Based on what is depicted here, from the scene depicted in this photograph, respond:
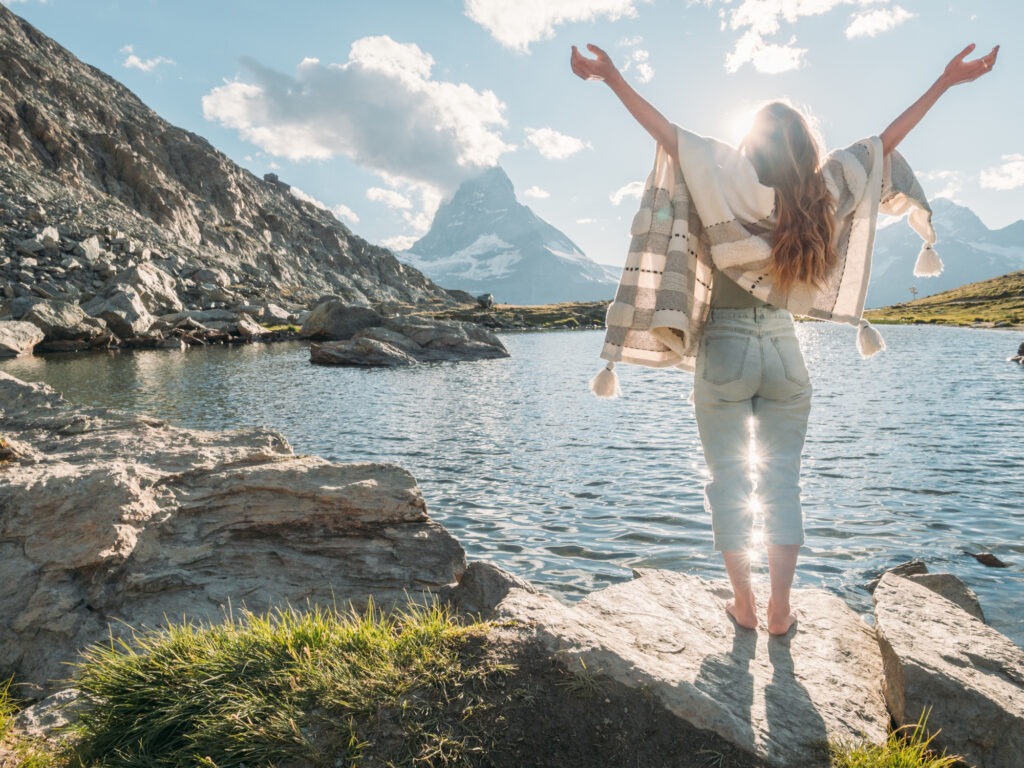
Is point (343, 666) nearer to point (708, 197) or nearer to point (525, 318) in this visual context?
point (708, 197)

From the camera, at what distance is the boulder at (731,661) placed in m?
3.86

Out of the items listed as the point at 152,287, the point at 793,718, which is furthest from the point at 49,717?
the point at 152,287

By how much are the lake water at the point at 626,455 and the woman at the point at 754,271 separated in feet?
13.0

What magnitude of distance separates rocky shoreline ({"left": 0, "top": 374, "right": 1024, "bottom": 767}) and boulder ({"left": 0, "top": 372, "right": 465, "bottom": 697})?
0.02 meters

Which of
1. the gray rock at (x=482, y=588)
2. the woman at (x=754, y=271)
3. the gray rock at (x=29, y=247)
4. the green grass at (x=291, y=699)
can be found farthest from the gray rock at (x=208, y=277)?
the woman at (x=754, y=271)

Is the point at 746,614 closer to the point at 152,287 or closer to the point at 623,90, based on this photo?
the point at 623,90

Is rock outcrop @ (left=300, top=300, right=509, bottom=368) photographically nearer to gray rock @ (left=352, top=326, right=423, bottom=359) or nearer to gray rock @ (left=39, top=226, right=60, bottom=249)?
gray rock @ (left=352, top=326, right=423, bottom=359)

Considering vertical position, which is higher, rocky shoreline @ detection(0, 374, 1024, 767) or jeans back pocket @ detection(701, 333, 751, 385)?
jeans back pocket @ detection(701, 333, 751, 385)

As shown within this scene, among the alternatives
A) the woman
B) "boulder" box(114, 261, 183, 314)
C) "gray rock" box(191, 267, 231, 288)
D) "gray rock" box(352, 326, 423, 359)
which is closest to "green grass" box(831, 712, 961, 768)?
the woman

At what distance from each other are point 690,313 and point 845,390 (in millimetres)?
26965

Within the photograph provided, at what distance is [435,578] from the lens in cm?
715

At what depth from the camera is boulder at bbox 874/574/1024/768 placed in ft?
13.8

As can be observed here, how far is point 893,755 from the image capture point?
361 cm

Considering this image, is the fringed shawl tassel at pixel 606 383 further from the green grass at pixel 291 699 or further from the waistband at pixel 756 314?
the green grass at pixel 291 699
